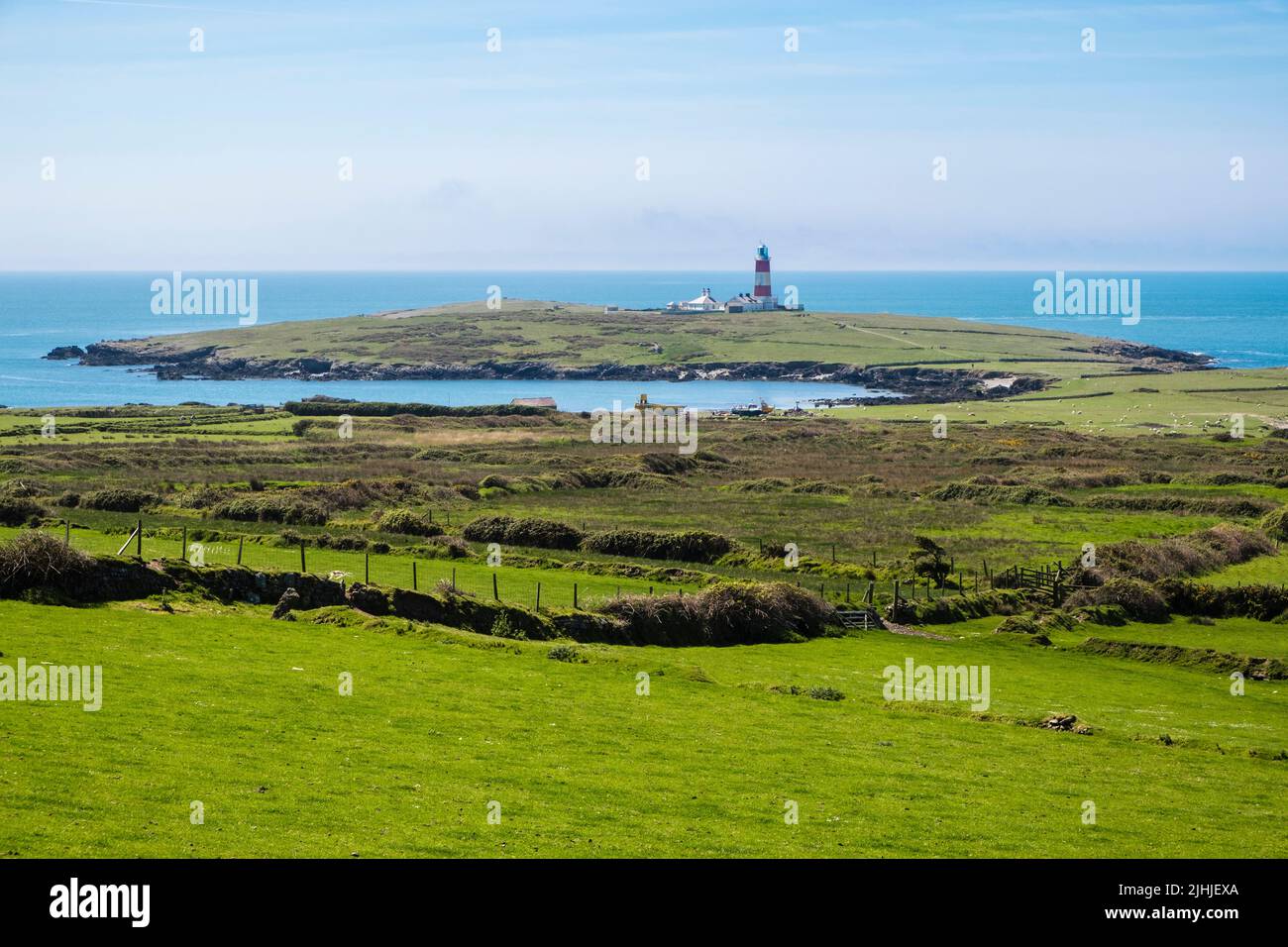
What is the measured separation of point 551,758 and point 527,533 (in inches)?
1379

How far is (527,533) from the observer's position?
186 ft

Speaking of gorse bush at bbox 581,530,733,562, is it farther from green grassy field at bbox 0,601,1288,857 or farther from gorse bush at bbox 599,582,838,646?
green grassy field at bbox 0,601,1288,857

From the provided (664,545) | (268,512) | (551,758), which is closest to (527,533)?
(664,545)

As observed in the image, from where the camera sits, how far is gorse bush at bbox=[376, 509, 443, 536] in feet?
189

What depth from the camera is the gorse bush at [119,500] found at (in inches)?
2329

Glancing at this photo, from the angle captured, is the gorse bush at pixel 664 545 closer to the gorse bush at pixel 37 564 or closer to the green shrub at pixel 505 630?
the green shrub at pixel 505 630

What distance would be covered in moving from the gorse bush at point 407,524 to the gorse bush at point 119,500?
12250 mm

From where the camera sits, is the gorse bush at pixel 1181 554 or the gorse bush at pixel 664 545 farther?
the gorse bush at pixel 664 545

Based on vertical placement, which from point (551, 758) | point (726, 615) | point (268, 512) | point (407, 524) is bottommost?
point (726, 615)

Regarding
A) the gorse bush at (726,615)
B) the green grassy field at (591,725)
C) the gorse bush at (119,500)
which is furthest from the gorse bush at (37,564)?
the gorse bush at (119,500)

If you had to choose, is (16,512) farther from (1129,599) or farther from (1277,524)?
(1277,524)

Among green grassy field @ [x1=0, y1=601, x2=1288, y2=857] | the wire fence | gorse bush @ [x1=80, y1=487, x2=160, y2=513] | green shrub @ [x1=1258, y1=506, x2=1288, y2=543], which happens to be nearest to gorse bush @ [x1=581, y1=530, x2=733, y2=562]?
the wire fence

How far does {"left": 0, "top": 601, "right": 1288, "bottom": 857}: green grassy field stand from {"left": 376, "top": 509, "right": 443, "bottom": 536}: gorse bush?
23808 millimetres
